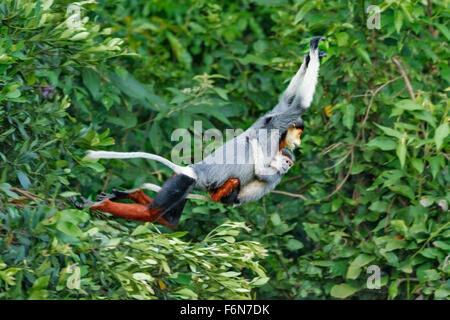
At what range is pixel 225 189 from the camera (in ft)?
16.1

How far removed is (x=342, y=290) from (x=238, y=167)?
6.29ft

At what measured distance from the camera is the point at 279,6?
782 cm

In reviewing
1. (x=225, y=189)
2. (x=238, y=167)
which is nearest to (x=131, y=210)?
(x=225, y=189)

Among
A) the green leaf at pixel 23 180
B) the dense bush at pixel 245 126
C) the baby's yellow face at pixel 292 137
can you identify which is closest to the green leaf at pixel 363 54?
the dense bush at pixel 245 126

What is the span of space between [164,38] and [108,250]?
385cm

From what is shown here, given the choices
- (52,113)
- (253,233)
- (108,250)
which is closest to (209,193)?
(108,250)

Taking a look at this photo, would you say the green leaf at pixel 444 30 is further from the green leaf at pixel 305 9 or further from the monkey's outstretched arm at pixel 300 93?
the monkey's outstretched arm at pixel 300 93

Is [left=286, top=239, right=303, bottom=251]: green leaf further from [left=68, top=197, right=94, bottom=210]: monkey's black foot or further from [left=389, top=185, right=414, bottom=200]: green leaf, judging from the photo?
[left=68, top=197, right=94, bottom=210]: monkey's black foot

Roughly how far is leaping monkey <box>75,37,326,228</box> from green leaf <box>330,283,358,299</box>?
1649 millimetres

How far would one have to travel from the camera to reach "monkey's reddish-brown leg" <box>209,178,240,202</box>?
4.89 m

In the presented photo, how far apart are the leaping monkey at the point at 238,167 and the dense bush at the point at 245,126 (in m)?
0.15

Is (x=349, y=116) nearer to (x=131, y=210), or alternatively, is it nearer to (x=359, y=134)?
(x=359, y=134)

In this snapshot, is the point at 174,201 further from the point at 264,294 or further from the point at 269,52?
the point at 269,52

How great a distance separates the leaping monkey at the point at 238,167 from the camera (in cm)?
478
